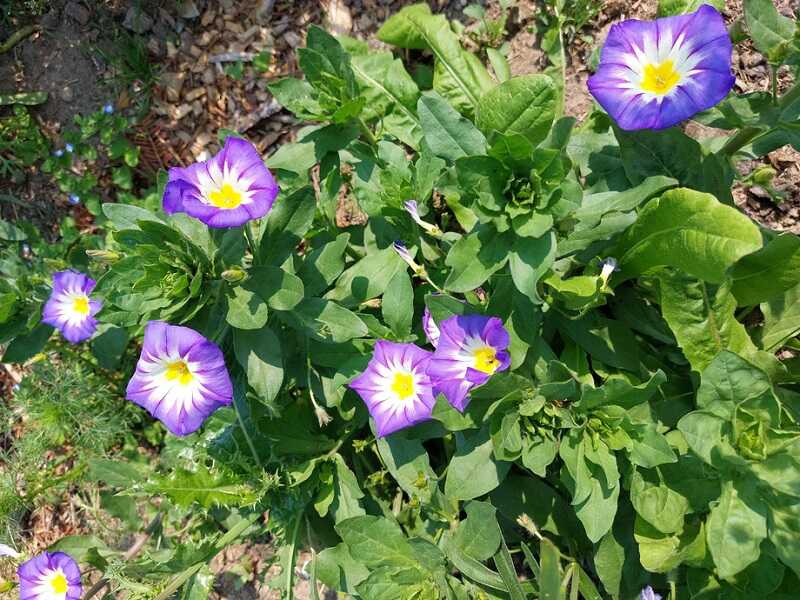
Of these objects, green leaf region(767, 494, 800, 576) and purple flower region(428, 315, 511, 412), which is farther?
purple flower region(428, 315, 511, 412)

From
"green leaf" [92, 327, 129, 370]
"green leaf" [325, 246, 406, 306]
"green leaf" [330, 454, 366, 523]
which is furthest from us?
"green leaf" [92, 327, 129, 370]

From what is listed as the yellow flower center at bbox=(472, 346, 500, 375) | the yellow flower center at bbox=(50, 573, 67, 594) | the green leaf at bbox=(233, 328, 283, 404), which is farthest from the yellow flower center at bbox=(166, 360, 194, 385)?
the yellow flower center at bbox=(50, 573, 67, 594)

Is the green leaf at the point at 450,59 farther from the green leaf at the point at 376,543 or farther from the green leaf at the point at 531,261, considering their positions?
the green leaf at the point at 376,543

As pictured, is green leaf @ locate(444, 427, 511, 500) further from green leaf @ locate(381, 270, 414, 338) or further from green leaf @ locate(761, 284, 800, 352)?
green leaf @ locate(761, 284, 800, 352)

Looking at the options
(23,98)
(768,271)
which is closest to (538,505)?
(768,271)

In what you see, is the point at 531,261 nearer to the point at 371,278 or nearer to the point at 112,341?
the point at 371,278
